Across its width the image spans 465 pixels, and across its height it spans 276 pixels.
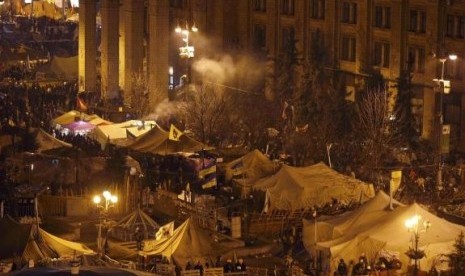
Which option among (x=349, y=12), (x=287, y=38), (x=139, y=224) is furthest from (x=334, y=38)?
(x=139, y=224)

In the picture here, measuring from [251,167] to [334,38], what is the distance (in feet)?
69.9

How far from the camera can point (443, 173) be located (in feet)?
150

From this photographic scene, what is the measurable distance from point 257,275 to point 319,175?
986 centimetres

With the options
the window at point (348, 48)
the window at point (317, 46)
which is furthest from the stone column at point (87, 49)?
the window at point (348, 48)

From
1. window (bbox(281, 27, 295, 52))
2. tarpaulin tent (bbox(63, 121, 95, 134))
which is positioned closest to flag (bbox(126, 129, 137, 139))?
tarpaulin tent (bbox(63, 121, 95, 134))

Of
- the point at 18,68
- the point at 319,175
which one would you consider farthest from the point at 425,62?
the point at 18,68

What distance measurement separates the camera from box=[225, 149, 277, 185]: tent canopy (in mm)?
44719

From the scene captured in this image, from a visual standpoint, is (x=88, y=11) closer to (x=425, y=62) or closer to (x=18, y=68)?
(x=18, y=68)

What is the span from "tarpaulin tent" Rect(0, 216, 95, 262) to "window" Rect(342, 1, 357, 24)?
31830 millimetres

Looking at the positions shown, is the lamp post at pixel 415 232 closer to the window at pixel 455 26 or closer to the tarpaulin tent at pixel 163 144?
the tarpaulin tent at pixel 163 144

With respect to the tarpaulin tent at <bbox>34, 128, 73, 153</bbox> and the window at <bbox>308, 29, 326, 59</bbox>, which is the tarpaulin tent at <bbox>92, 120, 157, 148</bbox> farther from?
the window at <bbox>308, 29, 326, 59</bbox>

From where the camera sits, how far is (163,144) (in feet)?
165

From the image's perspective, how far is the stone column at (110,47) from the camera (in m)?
71.0

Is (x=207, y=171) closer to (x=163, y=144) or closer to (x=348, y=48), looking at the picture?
(x=163, y=144)
